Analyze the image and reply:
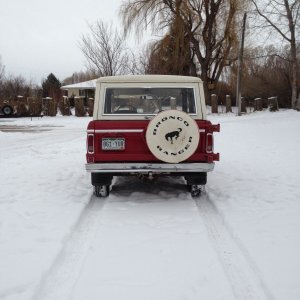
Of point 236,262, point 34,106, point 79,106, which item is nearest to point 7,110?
point 34,106

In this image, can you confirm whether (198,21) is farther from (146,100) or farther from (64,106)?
(146,100)

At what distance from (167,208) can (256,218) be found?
4.37 feet

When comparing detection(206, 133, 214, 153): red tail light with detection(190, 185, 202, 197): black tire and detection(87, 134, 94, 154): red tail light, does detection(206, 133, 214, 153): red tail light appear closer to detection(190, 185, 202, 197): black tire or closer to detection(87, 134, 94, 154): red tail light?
detection(190, 185, 202, 197): black tire

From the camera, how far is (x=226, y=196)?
6.23 meters

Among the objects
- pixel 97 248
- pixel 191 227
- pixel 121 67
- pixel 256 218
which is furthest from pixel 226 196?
pixel 121 67

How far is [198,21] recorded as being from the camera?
97.1ft

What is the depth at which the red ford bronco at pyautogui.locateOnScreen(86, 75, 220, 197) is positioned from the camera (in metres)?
5.49

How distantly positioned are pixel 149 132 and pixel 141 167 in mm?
578

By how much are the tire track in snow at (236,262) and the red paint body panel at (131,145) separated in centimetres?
106

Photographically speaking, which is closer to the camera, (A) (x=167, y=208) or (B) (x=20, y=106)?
(A) (x=167, y=208)

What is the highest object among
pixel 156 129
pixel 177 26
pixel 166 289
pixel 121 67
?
pixel 177 26

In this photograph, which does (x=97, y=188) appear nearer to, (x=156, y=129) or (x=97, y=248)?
(x=156, y=129)

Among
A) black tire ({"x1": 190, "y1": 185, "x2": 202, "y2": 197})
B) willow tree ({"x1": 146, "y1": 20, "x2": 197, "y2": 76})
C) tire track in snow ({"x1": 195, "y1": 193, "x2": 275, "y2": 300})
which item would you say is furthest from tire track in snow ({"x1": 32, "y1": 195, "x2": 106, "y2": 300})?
willow tree ({"x1": 146, "y1": 20, "x2": 197, "y2": 76})

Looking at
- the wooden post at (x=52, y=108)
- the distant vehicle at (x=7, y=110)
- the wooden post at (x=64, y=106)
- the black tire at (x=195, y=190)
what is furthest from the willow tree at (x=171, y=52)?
the black tire at (x=195, y=190)
